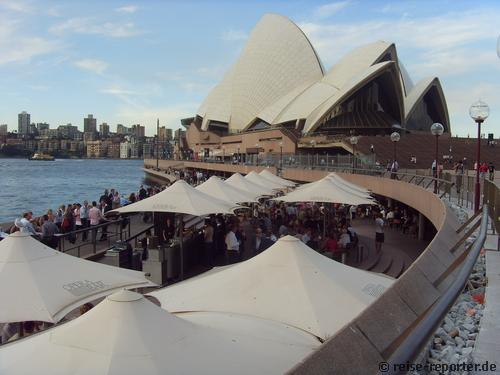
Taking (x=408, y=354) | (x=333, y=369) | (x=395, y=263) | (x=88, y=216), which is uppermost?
(x=408, y=354)

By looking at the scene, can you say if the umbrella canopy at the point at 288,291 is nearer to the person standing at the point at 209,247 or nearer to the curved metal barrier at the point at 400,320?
the curved metal barrier at the point at 400,320

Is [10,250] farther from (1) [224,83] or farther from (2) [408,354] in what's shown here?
(1) [224,83]

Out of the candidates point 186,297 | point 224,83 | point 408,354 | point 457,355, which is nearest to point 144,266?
point 186,297

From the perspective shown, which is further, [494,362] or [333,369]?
[494,362]

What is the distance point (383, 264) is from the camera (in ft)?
45.3

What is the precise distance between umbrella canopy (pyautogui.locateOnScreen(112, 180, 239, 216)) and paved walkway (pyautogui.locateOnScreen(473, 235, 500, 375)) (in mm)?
6576

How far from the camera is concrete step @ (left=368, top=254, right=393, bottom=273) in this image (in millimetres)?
13269

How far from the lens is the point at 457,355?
10.8 feet

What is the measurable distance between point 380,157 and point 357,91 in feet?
53.2

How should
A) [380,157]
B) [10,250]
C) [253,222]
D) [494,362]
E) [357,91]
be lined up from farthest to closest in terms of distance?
1. [357,91]
2. [380,157]
3. [253,222]
4. [10,250]
5. [494,362]

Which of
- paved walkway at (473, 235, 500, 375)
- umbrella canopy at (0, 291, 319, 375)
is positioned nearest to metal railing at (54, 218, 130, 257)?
umbrella canopy at (0, 291, 319, 375)

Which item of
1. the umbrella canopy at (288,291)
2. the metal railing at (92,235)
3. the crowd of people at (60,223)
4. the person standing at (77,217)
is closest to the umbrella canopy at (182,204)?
the metal railing at (92,235)

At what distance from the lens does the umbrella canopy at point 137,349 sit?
3275 mm

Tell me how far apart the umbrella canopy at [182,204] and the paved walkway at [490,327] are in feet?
21.6
